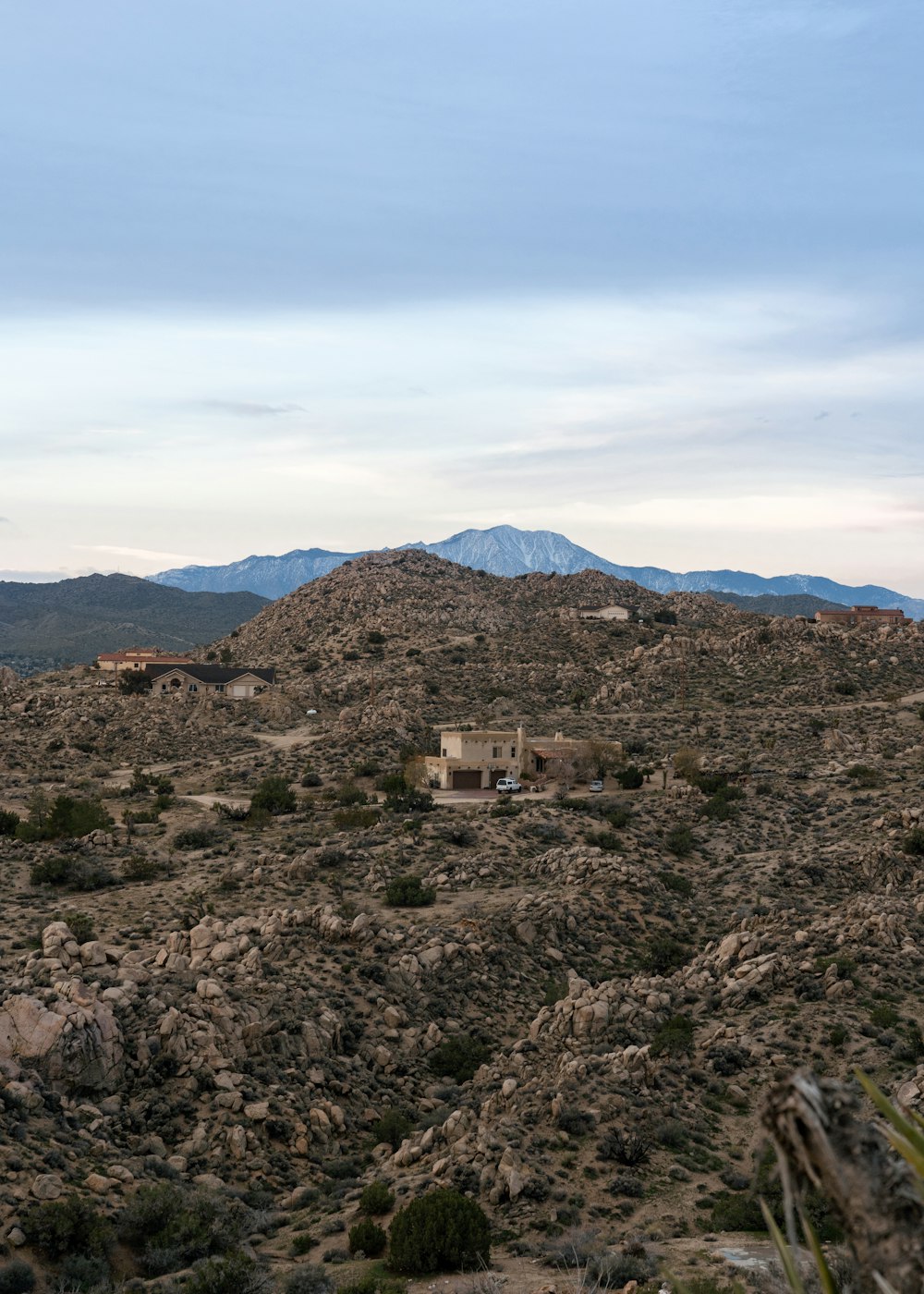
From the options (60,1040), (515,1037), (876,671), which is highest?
(876,671)

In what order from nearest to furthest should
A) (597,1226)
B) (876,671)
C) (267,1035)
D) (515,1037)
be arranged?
(597,1226) → (267,1035) → (515,1037) → (876,671)

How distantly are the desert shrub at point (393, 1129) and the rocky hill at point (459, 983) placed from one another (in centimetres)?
12

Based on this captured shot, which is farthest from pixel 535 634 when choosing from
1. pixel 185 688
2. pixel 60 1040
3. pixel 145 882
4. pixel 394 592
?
pixel 60 1040

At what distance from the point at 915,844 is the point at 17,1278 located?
116 feet

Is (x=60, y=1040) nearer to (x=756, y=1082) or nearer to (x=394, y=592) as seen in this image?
(x=756, y=1082)

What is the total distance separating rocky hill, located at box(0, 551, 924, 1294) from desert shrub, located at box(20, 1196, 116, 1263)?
0.61 feet

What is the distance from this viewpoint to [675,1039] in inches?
1011

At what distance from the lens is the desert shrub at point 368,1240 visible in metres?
17.6

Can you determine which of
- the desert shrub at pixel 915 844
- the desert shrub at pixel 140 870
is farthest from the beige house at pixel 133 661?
the desert shrub at pixel 915 844

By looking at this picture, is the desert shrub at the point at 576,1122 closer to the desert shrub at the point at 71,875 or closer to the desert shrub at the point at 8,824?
the desert shrub at the point at 71,875

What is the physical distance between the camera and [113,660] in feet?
340

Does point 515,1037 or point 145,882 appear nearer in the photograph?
point 515,1037

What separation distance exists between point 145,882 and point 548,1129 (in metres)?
24.3

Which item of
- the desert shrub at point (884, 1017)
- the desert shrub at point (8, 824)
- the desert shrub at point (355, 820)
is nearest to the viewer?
the desert shrub at point (884, 1017)
